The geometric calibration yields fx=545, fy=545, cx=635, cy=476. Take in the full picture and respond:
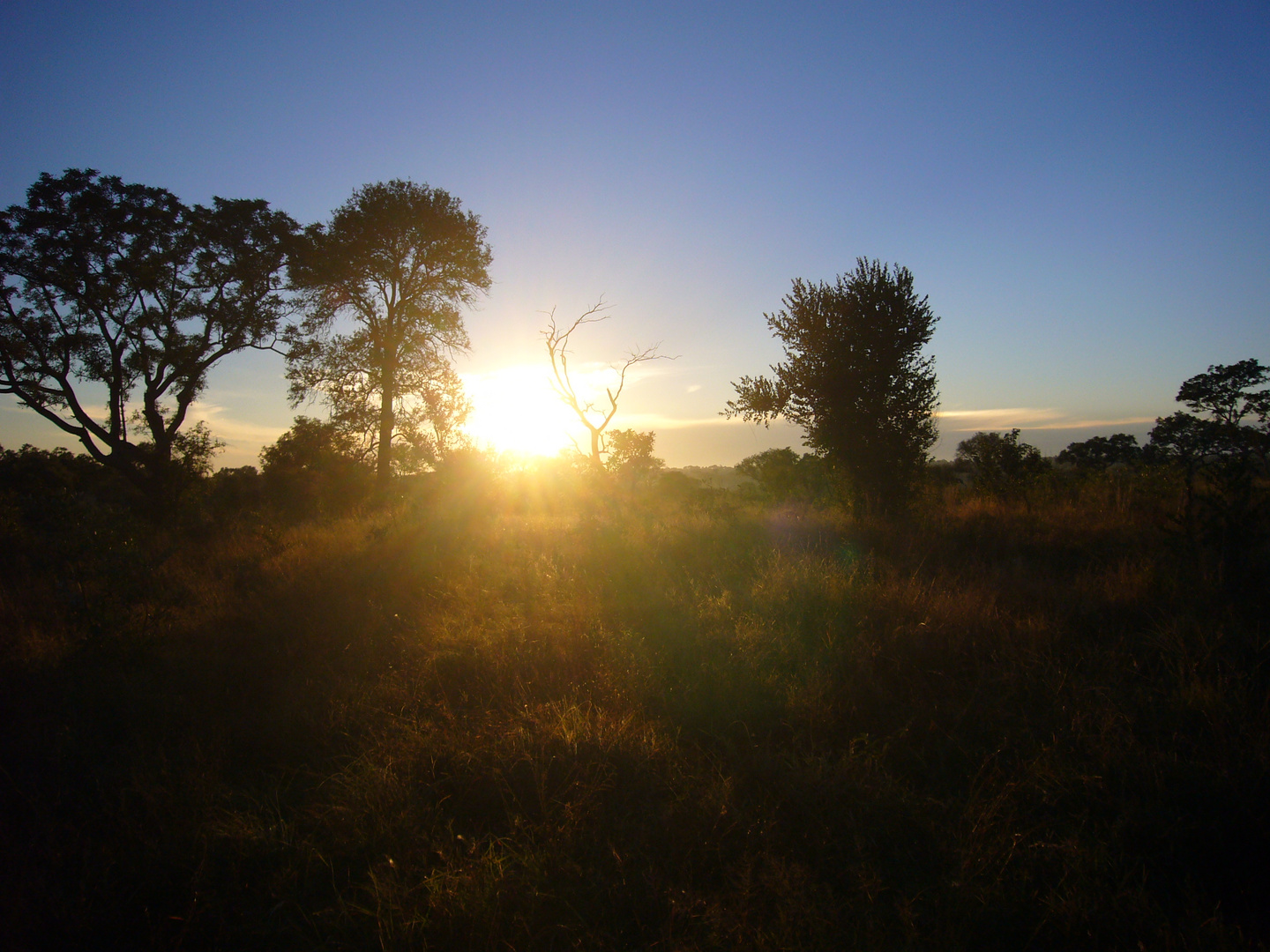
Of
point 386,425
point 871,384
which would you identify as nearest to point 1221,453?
point 871,384

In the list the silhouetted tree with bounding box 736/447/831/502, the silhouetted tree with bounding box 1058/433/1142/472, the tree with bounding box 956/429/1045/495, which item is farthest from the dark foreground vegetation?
the silhouetted tree with bounding box 1058/433/1142/472

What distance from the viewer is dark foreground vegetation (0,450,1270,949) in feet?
8.61

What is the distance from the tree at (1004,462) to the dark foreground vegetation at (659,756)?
15.5ft

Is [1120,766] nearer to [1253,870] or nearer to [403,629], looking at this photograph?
[1253,870]

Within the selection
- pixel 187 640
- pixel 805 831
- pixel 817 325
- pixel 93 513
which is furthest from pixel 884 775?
pixel 93 513

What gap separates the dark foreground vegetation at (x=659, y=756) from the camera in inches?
103

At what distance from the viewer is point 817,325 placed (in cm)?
1127

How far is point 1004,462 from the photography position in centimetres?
1255

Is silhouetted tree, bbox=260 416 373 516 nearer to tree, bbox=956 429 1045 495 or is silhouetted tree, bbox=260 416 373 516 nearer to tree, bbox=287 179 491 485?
tree, bbox=287 179 491 485

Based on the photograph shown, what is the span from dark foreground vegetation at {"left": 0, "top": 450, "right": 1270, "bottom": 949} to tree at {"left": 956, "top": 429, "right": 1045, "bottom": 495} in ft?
15.5

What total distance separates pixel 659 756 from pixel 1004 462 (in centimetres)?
1237

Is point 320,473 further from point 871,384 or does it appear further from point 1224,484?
point 1224,484

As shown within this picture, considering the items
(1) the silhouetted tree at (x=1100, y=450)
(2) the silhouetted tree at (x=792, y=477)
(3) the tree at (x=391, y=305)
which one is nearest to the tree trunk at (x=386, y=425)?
(3) the tree at (x=391, y=305)

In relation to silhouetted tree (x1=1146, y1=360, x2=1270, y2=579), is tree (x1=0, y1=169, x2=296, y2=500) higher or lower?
higher
